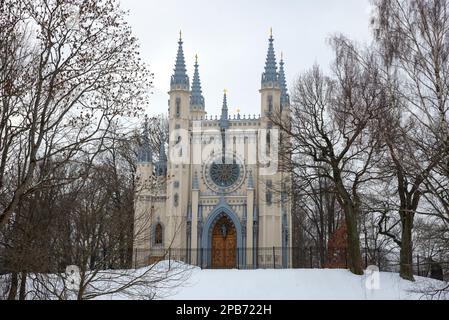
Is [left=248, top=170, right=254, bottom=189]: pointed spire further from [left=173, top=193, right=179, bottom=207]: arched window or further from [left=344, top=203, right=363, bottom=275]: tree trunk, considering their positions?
[left=344, top=203, right=363, bottom=275]: tree trunk

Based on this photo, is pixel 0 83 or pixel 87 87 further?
pixel 87 87

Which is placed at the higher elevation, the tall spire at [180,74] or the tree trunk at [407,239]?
the tall spire at [180,74]

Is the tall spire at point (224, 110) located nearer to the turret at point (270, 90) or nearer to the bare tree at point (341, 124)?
the turret at point (270, 90)

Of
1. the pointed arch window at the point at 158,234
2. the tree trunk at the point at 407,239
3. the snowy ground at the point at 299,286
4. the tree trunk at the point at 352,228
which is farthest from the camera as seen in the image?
the pointed arch window at the point at 158,234

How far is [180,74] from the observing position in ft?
146

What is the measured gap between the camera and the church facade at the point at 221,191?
131 ft

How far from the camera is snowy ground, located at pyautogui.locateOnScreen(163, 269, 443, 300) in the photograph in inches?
882

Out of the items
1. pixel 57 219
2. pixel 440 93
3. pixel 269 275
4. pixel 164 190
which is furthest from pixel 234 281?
pixel 164 190

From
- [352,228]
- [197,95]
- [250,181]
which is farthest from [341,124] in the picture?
[197,95]

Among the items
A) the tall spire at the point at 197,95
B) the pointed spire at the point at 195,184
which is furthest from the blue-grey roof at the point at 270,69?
the pointed spire at the point at 195,184

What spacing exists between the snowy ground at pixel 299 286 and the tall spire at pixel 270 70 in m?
19.1
